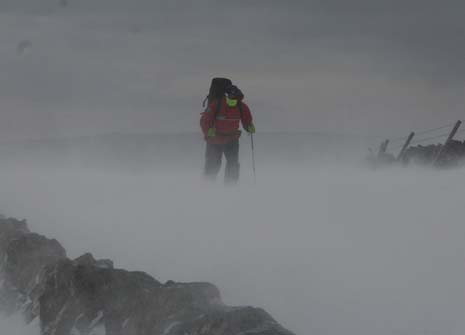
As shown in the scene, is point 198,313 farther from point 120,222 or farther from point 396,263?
point 120,222

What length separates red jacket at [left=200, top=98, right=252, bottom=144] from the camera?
1337cm

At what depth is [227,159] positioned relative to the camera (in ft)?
46.1

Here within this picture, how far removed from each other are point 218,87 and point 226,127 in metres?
0.96

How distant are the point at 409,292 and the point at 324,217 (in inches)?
160

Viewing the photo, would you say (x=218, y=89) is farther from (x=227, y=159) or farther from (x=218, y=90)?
(x=227, y=159)

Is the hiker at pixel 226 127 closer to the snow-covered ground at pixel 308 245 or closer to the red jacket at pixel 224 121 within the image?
the red jacket at pixel 224 121

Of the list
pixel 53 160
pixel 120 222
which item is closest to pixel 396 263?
pixel 120 222

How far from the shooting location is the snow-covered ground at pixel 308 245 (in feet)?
19.6

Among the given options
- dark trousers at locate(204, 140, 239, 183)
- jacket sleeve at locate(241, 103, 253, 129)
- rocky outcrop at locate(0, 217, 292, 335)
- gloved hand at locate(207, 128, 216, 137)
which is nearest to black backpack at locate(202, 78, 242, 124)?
gloved hand at locate(207, 128, 216, 137)

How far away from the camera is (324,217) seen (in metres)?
10.2

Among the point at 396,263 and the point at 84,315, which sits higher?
the point at 396,263

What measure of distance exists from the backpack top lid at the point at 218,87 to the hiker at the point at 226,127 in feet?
0.11

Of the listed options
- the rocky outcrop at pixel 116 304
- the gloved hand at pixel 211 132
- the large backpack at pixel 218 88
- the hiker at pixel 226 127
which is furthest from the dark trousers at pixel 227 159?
the rocky outcrop at pixel 116 304

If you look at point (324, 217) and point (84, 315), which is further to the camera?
point (324, 217)
